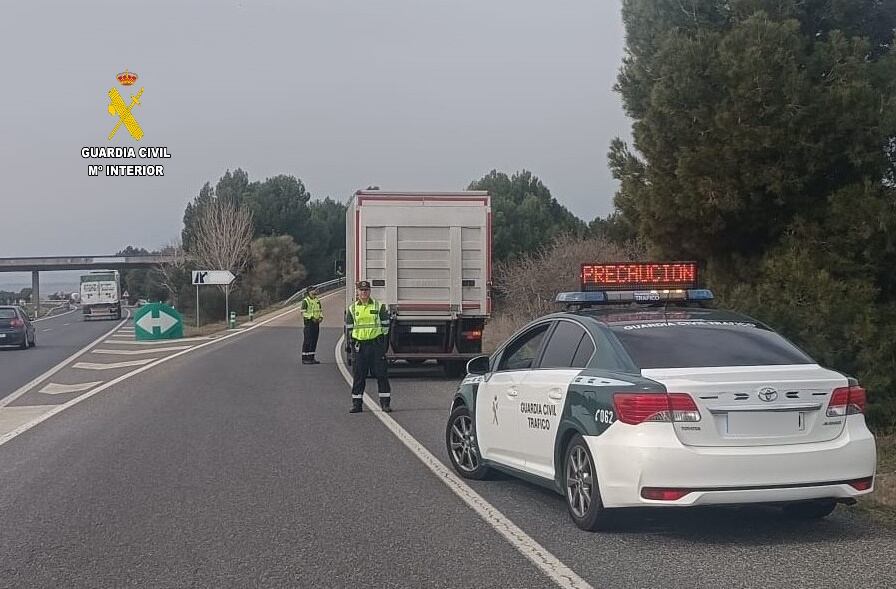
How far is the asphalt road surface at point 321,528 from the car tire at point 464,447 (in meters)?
0.17

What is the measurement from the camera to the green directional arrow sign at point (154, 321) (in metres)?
35.0

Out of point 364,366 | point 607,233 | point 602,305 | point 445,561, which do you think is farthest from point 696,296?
point 607,233

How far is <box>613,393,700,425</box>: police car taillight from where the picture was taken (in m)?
6.52

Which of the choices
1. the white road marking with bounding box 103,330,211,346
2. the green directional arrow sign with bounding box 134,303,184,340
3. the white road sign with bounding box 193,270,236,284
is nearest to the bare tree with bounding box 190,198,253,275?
the white road sign with bounding box 193,270,236,284

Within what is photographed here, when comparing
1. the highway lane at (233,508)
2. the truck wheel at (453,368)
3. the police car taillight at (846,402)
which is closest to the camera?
the highway lane at (233,508)

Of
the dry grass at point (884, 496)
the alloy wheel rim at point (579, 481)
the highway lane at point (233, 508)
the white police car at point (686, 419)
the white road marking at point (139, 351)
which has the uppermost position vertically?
the white police car at point (686, 419)

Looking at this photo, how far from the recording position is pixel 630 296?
8.47 metres

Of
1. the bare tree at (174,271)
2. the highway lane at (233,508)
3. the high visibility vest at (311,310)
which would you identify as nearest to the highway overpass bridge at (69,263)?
the bare tree at (174,271)

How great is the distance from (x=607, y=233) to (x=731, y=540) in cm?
2566

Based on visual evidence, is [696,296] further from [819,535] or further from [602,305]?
[819,535]

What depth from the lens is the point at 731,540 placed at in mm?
6844

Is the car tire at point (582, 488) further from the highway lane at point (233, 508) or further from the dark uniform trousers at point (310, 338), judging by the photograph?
the dark uniform trousers at point (310, 338)

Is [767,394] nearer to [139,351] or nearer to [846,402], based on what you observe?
[846,402]

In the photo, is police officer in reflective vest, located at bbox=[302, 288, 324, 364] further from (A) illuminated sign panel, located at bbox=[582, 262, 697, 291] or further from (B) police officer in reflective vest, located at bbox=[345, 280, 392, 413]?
(A) illuminated sign panel, located at bbox=[582, 262, 697, 291]
